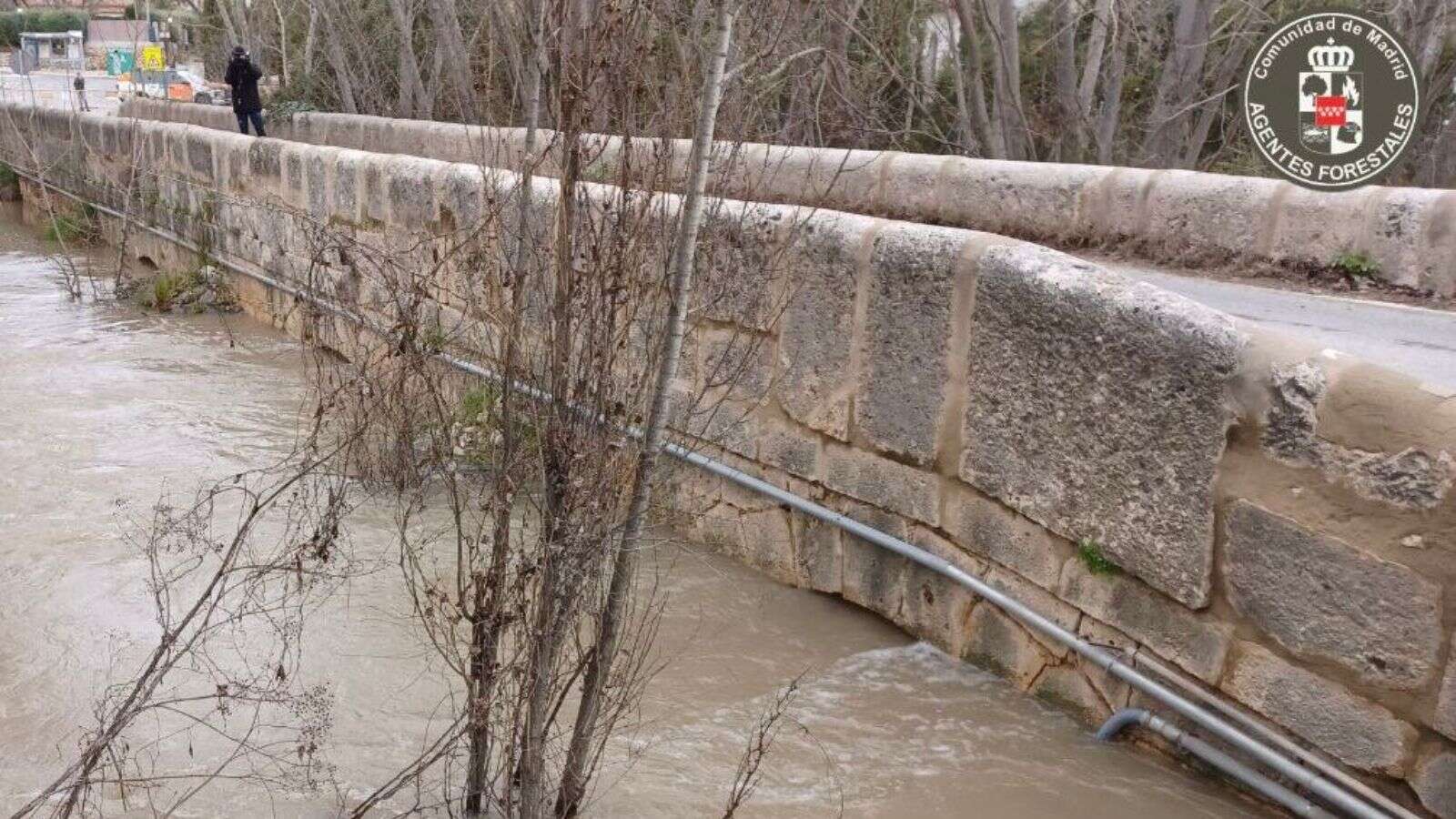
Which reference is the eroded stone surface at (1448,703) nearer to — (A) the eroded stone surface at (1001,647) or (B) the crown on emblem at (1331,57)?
(A) the eroded stone surface at (1001,647)

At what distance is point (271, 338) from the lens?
32.9 feet

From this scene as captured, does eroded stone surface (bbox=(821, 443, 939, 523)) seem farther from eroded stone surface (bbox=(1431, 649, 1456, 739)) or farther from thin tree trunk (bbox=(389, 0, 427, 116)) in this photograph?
thin tree trunk (bbox=(389, 0, 427, 116))

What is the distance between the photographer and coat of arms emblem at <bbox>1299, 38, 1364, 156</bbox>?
570 centimetres

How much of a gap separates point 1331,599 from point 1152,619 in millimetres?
587

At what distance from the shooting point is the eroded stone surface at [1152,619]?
337cm

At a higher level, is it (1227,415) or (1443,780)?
(1227,415)

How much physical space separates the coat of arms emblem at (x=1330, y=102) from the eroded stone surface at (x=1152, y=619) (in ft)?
10.4

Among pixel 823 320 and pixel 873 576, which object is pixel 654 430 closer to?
pixel 823 320

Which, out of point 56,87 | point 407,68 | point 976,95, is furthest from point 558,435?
point 56,87

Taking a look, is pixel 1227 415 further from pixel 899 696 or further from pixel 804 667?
pixel 804 667

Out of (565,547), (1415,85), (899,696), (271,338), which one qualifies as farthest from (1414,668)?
(271,338)

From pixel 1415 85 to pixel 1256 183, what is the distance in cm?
89

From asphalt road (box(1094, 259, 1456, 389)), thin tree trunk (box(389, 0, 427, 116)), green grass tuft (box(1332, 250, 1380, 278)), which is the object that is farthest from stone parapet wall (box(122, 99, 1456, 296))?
thin tree trunk (box(389, 0, 427, 116))

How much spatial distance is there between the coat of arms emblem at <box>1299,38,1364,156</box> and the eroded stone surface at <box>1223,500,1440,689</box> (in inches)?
130
